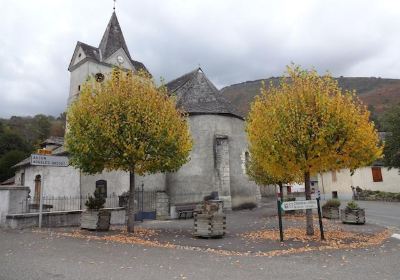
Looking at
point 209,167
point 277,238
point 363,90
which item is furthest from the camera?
Answer: point 363,90

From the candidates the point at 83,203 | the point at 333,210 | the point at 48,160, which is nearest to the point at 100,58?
the point at 83,203

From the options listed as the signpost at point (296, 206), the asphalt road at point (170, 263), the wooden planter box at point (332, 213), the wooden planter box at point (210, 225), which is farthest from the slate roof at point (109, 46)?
the signpost at point (296, 206)

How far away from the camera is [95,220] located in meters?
13.3

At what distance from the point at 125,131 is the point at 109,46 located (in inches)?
810

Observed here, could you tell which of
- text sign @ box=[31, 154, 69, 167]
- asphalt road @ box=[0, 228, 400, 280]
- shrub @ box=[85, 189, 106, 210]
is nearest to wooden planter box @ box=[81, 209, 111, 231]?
shrub @ box=[85, 189, 106, 210]

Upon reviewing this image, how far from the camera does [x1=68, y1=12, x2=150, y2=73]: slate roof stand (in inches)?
1179

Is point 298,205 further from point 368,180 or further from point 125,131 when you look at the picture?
point 368,180

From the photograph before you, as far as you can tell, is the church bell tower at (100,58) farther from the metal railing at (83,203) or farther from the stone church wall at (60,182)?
the metal railing at (83,203)

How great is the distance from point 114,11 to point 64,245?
1115 inches

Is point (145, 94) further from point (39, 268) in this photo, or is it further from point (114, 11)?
point (114, 11)

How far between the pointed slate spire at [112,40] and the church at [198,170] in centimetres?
157

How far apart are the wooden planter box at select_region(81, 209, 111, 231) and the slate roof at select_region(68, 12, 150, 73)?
62.7 feet

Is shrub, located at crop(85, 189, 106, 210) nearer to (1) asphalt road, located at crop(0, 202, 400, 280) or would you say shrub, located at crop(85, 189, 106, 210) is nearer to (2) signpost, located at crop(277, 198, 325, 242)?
(1) asphalt road, located at crop(0, 202, 400, 280)

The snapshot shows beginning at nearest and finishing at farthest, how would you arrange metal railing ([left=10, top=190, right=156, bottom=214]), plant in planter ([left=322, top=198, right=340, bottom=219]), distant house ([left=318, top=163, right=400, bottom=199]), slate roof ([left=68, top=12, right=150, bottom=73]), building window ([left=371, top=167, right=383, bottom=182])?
plant in planter ([left=322, top=198, right=340, bottom=219]) < metal railing ([left=10, top=190, right=156, bottom=214]) < slate roof ([left=68, top=12, right=150, bottom=73]) < distant house ([left=318, top=163, right=400, bottom=199]) < building window ([left=371, top=167, right=383, bottom=182])
